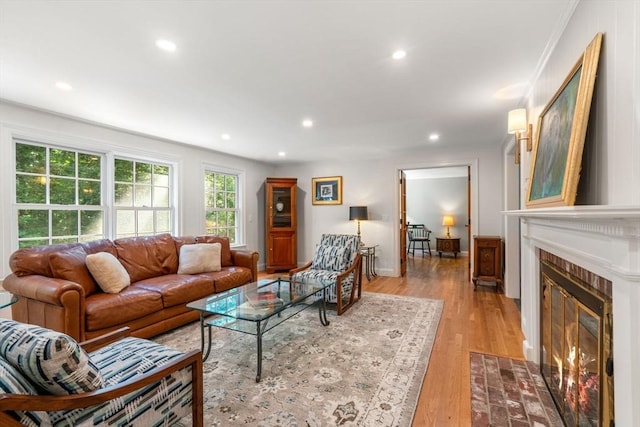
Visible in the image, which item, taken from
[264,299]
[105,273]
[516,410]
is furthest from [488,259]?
[105,273]

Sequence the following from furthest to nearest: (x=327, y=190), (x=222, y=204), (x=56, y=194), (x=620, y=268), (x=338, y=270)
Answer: (x=327, y=190) < (x=222, y=204) < (x=338, y=270) < (x=56, y=194) < (x=620, y=268)

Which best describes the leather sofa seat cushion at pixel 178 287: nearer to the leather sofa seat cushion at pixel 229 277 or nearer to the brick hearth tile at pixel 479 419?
the leather sofa seat cushion at pixel 229 277

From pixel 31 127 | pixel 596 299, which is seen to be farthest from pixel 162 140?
pixel 596 299

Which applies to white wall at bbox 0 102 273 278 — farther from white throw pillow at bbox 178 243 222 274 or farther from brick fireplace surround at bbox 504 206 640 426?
brick fireplace surround at bbox 504 206 640 426

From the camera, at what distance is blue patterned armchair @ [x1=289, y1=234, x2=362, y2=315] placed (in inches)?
140

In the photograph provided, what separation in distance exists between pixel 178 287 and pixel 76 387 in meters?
2.08

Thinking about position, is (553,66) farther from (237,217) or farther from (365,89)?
(237,217)

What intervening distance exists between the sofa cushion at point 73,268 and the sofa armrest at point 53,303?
0.12 m

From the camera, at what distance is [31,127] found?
3.12m

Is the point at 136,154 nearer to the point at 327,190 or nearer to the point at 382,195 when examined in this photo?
the point at 327,190

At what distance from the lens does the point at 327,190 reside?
6270 mm

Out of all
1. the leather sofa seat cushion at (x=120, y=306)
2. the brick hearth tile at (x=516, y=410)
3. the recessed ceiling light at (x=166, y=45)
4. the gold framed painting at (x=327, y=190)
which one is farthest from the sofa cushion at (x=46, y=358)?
the gold framed painting at (x=327, y=190)

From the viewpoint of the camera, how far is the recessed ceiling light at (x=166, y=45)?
6.30 ft

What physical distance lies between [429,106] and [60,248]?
157 inches
